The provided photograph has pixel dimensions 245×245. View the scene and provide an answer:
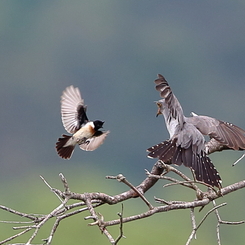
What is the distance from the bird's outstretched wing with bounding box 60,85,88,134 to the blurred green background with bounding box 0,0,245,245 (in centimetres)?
2022

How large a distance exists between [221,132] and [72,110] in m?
1.73

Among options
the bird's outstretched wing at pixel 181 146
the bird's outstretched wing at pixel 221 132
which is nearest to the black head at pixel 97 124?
→ the bird's outstretched wing at pixel 181 146

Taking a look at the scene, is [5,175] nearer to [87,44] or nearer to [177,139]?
[87,44]

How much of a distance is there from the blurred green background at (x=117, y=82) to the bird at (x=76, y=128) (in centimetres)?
2020

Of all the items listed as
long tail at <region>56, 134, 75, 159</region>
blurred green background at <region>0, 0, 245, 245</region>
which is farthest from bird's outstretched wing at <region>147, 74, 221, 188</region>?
blurred green background at <region>0, 0, 245, 245</region>

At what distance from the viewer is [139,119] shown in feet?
185

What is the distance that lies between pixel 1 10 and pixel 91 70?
18986 millimetres

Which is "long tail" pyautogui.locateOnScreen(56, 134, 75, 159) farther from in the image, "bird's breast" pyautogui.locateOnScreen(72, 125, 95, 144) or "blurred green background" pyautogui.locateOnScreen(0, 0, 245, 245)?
"blurred green background" pyautogui.locateOnScreen(0, 0, 245, 245)

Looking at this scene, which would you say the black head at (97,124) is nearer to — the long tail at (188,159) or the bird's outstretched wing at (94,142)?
the bird's outstretched wing at (94,142)

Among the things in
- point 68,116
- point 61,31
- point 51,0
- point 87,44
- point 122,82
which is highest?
point 51,0

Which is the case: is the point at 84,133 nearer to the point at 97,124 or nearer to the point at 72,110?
the point at 97,124

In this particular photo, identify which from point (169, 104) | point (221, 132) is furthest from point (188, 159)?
point (221, 132)

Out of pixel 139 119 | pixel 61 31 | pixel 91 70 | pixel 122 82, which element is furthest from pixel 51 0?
pixel 139 119

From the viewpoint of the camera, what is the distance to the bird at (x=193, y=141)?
5.13 metres
